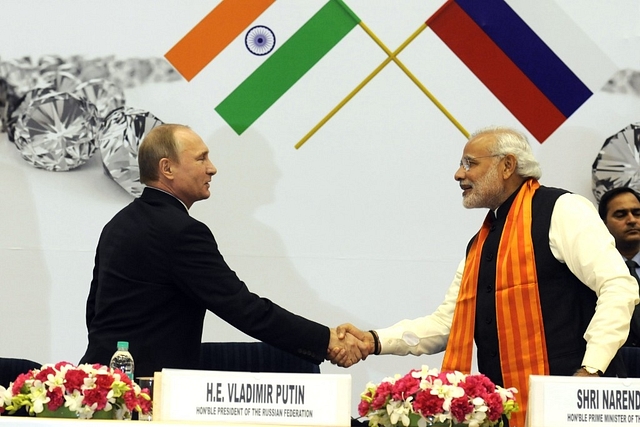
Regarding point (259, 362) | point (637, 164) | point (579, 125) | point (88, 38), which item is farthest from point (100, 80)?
point (637, 164)

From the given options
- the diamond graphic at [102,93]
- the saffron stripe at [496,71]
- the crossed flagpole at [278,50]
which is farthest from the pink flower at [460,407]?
the diamond graphic at [102,93]

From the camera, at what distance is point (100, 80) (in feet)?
13.8

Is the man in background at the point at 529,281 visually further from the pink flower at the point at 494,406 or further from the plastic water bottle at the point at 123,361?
the plastic water bottle at the point at 123,361

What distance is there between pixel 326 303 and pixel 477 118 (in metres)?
1.01

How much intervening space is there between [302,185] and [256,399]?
2.27 m

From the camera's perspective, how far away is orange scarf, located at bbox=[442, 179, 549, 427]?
9.66 feet

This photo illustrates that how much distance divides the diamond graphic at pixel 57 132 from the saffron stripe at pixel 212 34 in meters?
0.43

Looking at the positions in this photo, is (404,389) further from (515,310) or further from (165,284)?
(165,284)

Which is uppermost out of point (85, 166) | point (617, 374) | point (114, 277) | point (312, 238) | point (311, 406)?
point (85, 166)

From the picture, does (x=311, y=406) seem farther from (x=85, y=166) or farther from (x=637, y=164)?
(x=637, y=164)

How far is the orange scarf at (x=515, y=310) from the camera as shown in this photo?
294cm

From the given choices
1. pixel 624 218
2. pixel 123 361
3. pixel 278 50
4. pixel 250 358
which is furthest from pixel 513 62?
pixel 123 361

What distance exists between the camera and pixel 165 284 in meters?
3.04

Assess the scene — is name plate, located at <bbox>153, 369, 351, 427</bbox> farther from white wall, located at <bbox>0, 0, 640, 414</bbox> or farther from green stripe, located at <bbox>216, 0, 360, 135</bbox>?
green stripe, located at <bbox>216, 0, 360, 135</bbox>
